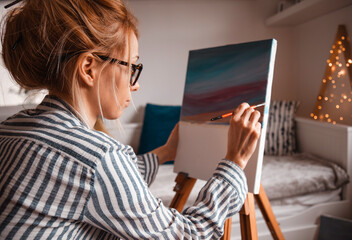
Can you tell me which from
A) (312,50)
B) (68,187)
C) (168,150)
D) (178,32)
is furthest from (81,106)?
(312,50)

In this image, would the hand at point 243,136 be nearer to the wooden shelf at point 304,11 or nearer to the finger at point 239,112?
the finger at point 239,112

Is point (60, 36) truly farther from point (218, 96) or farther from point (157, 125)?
point (157, 125)

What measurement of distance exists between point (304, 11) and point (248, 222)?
1.84 metres

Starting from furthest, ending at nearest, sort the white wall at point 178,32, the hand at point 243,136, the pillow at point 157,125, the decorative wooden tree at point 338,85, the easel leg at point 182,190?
1. the white wall at point 178,32
2. the pillow at point 157,125
3. the decorative wooden tree at point 338,85
4. the easel leg at point 182,190
5. the hand at point 243,136

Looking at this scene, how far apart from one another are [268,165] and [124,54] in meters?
1.60

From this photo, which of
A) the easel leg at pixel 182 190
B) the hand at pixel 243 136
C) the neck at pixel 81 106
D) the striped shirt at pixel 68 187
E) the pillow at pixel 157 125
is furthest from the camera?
the pillow at pixel 157 125

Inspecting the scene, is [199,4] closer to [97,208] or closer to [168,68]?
[168,68]

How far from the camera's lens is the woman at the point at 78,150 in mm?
545

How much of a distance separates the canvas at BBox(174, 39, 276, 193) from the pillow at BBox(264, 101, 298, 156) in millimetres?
1324

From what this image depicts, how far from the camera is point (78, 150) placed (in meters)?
0.55

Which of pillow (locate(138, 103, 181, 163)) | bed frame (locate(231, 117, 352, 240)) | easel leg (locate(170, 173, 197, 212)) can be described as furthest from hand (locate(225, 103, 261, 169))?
pillow (locate(138, 103, 181, 163))

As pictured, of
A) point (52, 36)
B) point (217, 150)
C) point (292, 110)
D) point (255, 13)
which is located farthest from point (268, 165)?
point (52, 36)

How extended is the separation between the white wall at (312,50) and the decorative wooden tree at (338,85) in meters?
0.10

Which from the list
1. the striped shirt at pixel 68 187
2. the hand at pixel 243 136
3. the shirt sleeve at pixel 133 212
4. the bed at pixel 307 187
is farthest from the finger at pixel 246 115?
the bed at pixel 307 187
